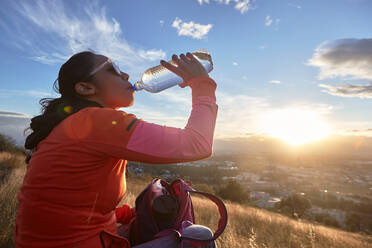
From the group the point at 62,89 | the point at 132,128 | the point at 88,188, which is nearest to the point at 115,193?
the point at 88,188

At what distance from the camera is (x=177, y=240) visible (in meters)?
1.24

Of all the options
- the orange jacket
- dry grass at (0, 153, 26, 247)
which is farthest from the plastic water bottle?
dry grass at (0, 153, 26, 247)

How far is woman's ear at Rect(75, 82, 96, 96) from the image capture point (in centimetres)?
149

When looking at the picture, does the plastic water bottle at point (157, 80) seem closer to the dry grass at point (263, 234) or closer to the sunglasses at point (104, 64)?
the sunglasses at point (104, 64)

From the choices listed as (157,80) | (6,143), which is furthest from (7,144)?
(157,80)

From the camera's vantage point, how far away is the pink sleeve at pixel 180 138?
1.03 meters

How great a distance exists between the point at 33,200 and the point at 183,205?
0.94 meters

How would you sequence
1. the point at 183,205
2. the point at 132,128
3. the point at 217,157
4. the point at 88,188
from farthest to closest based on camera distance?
the point at 217,157 < the point at 183,205 < the point at 88,188 < the point at 132,128

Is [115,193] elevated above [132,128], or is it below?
below

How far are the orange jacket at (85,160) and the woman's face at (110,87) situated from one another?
0.44 m

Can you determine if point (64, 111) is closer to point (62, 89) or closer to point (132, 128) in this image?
point (62, 89)

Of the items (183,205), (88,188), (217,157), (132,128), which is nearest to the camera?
(132,128)

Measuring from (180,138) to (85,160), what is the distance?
54cm

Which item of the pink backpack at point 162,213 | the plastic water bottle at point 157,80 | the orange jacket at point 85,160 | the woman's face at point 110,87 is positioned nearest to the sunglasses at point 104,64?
the woman's face at point 110,87
